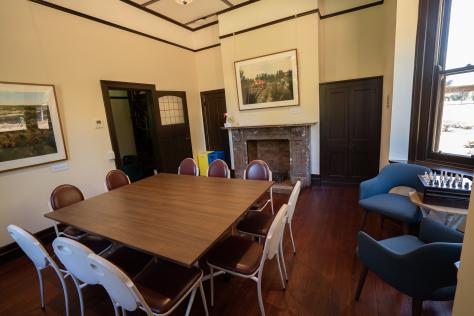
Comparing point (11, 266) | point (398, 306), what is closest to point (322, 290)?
point (398, 306)

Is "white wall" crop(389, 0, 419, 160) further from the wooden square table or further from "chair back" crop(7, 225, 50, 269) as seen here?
"chair back" crop(7, 225, 50, 269)

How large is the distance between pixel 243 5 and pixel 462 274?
188 inches

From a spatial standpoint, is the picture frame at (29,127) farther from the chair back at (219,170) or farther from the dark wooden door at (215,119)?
the dark wooden door at (215,119)

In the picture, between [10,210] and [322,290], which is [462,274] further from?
[10,210]

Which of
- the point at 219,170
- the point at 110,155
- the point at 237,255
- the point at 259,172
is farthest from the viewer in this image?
the point at 110,155

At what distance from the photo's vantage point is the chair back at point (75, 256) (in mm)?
1202

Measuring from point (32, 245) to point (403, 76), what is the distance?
379 centimetres

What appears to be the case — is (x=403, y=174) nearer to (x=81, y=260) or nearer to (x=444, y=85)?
(x=444, y=85)

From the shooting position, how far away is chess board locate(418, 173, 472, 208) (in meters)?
1.59

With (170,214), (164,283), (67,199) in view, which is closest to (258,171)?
(170,214)

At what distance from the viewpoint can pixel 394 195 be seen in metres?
2.34

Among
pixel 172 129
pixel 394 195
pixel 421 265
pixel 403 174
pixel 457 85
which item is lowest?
pixel 394 195

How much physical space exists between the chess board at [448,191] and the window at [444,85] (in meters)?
0.50

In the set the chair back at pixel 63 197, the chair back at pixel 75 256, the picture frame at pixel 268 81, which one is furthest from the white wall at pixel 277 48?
the chair back at pixel 75 256
